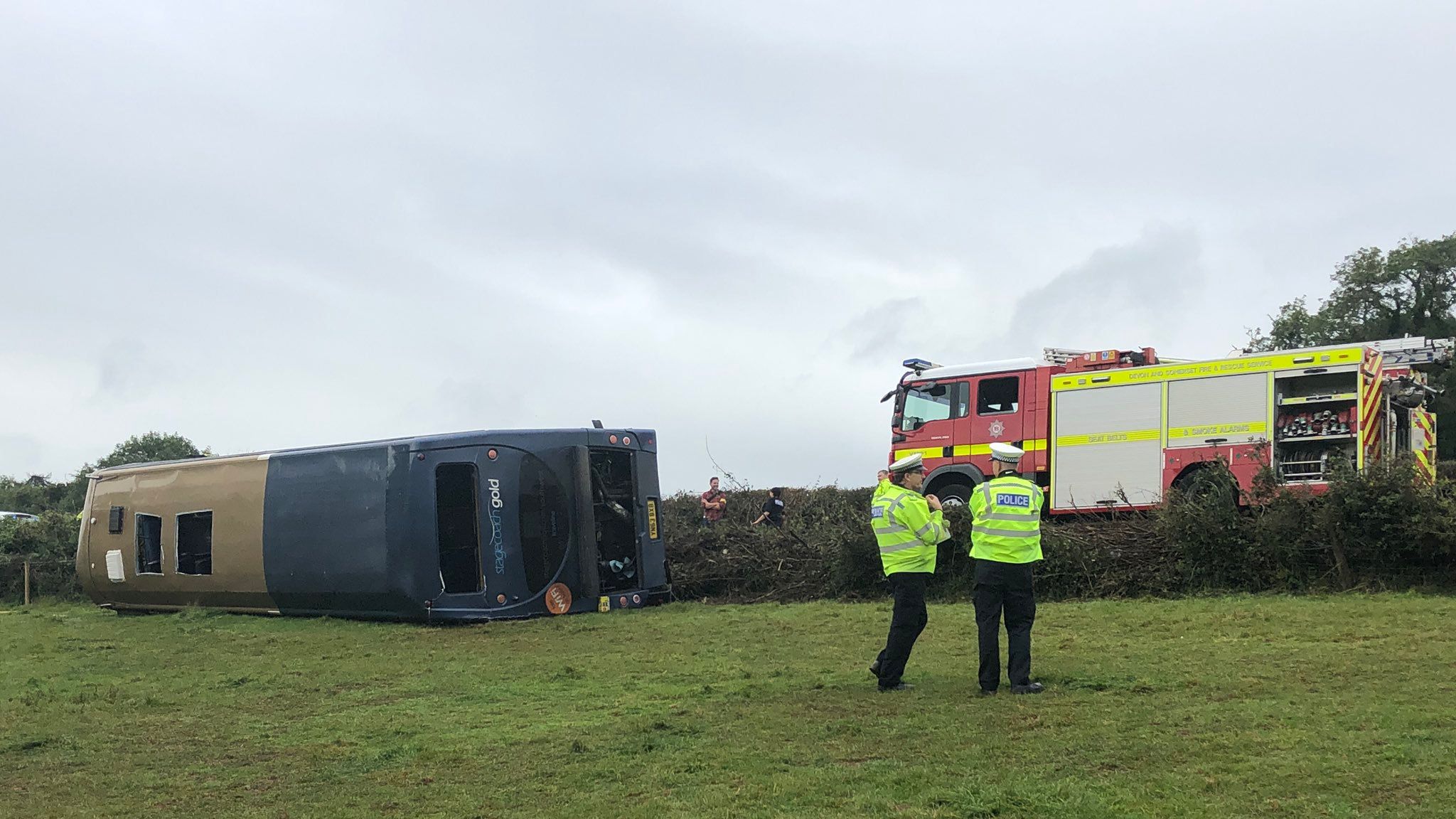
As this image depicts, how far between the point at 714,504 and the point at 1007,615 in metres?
12.4

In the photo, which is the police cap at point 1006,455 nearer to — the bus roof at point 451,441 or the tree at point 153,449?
the bus roof at point 451,441

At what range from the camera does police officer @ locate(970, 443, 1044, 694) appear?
26.8 feet

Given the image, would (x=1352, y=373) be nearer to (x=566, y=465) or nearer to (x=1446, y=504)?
(x=1446, y=504)

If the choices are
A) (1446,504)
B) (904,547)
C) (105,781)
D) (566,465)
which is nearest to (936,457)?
(566,465)

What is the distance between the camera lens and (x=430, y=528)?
14.6 meters

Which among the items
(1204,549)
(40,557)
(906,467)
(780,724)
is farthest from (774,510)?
(40,557)

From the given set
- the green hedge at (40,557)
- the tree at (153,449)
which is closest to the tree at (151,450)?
the tree at (153,449)

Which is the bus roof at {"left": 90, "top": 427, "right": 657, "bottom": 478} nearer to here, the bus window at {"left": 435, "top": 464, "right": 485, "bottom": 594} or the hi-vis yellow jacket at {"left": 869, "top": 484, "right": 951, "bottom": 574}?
the bus window at {"left": 435, "top": 464, "right": 485, "bottom": 594}

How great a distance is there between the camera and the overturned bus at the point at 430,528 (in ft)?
48.1

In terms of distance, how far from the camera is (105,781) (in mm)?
6891

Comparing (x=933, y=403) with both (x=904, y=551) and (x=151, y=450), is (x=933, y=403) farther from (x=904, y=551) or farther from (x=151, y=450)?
(x=151, y=450)

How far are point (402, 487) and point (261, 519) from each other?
2843 millimetres

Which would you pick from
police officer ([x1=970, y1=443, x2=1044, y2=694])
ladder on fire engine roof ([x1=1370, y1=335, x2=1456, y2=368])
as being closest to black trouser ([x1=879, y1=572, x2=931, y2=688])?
police officer ([x1=970, y1=443, x2=1044, y2=694])

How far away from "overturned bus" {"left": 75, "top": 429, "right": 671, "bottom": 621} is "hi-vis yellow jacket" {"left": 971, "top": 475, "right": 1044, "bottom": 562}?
739cm
